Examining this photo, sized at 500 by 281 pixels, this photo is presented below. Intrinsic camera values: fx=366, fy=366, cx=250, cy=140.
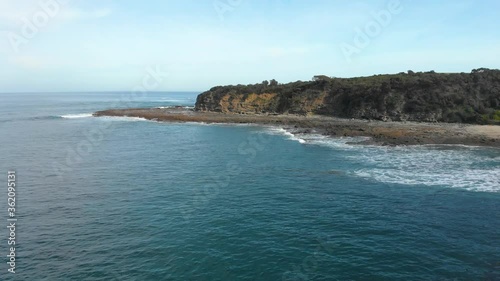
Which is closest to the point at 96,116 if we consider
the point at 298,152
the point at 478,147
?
the point at 298,152

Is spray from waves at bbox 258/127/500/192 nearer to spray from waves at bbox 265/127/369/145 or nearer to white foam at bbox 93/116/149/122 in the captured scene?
spray from waves at bbox 265/127/369/145

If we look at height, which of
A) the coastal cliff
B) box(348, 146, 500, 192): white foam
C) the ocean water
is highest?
the coastal cliff

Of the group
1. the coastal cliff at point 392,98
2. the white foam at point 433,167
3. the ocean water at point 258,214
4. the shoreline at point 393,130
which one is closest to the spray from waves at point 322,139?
the shoreline at point 393,130

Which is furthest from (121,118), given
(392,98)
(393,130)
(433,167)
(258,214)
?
(258,214)

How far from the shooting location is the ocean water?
18.3 metres

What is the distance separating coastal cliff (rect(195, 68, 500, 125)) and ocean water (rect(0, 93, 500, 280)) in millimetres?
25634

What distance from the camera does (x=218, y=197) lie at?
29.6m

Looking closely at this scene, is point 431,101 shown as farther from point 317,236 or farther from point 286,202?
point 317,236

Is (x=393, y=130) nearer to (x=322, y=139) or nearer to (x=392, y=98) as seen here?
(x=322, y=139)

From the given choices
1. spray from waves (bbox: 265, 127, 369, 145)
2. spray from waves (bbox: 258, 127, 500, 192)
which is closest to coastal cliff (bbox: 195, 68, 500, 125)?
spray from waves (bbox: 265, 127, 369, 145)

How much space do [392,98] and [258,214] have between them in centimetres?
6152

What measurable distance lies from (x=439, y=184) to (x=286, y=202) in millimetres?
14168

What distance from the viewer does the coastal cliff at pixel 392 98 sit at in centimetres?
6919

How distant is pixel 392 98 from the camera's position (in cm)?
7750
